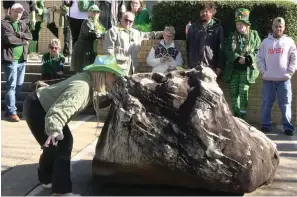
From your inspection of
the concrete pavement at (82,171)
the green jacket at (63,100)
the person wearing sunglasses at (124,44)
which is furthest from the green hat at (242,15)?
the green jacket at (63,100)

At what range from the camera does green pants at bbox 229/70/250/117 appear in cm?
776

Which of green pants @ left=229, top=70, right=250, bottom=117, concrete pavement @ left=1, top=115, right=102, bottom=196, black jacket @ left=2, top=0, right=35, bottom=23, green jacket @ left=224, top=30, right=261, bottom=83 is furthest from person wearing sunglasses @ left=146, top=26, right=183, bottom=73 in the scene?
black jacket @ left=2, top=0, right=35, bottom=23

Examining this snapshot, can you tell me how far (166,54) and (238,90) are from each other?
1333 mm

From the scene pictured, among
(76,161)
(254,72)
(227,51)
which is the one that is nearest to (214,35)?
(227,51)

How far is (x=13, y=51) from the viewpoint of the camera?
8.36 metres

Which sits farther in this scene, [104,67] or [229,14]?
[229,14]

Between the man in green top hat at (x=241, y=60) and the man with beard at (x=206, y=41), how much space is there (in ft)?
0.55

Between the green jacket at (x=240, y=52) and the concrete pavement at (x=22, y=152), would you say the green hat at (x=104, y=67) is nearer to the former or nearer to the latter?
the concrete pavement at (x=22, y=152)

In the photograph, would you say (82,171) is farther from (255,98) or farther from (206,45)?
(255,98)

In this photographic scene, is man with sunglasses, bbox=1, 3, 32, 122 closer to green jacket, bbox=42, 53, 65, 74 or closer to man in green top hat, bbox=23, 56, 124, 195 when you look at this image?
green jacket, bbox=42, 53, 65, 74

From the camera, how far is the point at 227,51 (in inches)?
302

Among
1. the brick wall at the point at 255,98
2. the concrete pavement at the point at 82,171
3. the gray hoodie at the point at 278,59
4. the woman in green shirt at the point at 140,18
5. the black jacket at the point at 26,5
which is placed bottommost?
the concrete pavement at the point at 82,171

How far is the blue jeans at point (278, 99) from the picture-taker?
7426 mm

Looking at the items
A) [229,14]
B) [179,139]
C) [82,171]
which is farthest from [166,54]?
[179,139]
